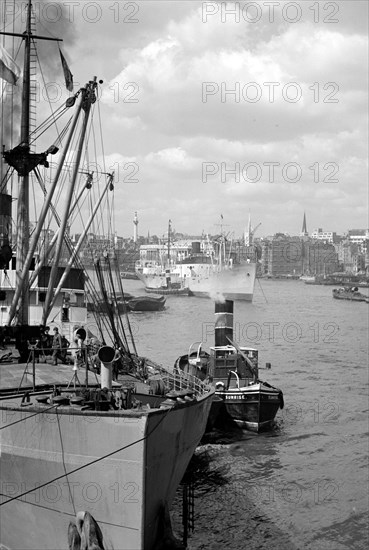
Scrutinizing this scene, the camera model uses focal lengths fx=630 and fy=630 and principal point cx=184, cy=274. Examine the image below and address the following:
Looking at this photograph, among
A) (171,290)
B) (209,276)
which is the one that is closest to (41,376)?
(209,276)

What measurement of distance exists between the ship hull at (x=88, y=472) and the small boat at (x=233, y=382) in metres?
12.7

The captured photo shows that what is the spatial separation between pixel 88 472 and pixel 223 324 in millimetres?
18870

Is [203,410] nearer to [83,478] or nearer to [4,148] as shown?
[83,478]

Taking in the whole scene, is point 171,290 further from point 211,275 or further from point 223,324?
point 223,324

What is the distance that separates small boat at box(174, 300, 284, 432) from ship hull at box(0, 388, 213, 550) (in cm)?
1266

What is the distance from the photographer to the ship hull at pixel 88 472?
1223 centimetres

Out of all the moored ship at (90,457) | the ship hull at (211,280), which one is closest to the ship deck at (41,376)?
the moored ship at (90,457)

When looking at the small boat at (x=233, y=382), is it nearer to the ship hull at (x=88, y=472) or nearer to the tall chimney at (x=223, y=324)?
the tall chimney at (x=223, y=324)

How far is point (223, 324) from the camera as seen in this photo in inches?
1220

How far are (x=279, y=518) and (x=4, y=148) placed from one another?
1690 centimetres

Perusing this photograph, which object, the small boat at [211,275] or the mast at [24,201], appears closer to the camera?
the mast at [24,201]

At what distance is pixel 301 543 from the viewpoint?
55.9ft

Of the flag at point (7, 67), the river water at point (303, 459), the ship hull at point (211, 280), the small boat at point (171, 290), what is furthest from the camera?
the small boat at point (171, 290)

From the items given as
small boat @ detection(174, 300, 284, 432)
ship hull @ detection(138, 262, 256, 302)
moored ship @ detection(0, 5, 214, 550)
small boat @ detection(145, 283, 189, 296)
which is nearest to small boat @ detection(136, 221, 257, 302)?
ship hull @ detection(138, 262, 256, 302)
